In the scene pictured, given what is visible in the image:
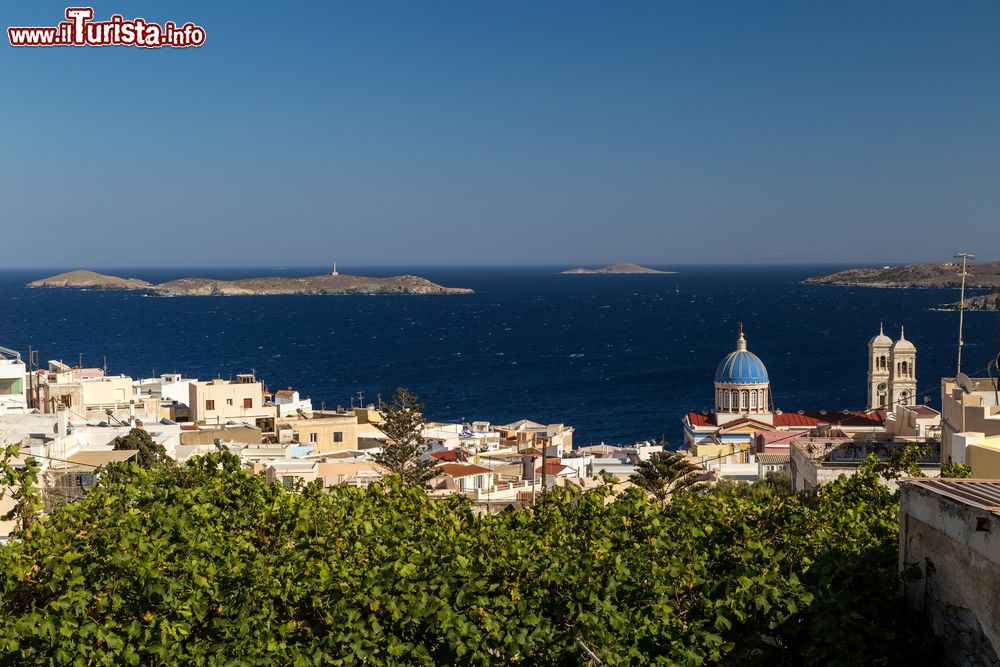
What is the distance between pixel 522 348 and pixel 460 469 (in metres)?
83.1

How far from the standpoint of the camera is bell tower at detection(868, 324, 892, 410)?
179 ft

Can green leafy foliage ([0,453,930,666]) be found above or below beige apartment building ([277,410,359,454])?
above

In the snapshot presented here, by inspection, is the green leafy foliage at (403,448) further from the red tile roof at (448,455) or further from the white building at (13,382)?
the white building at (13,382)

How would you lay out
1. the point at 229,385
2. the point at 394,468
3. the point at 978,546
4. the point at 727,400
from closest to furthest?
the point at 978,546
the point at 394,468
the point at 229,385
the point at 727,400

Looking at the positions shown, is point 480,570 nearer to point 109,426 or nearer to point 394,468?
point 394,468

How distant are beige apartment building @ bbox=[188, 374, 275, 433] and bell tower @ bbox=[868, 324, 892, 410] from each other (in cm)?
2950

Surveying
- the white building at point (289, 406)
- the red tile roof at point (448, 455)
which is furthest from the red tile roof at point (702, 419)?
the red tile roof at point (448, 455)

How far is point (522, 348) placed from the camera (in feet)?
371

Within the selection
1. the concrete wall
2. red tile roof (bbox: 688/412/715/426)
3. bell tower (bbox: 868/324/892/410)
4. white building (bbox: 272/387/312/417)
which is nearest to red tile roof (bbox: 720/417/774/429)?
red tile roof (bbox: 688/412/715/426)

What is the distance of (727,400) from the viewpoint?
2028 inches

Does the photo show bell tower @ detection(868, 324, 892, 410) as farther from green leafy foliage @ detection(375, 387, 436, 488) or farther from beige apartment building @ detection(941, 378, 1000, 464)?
beige apartment building @ detection(941, 378, 1000, 464)

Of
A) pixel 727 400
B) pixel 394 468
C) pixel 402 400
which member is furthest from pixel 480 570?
pixel 727 400

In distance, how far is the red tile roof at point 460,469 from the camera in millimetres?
29344

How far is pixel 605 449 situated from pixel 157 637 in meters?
36.8
